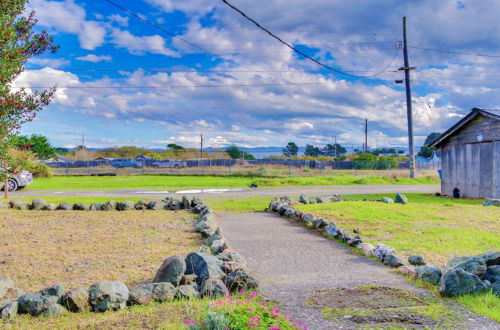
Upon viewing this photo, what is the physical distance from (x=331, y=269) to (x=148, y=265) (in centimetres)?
309

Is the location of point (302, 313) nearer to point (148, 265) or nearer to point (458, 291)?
point (458, 291)

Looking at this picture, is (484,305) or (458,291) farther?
(458,291)

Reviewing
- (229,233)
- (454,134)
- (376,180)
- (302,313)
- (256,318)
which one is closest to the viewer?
(256,318)

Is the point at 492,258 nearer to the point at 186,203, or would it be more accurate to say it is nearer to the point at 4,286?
the point at 4,286

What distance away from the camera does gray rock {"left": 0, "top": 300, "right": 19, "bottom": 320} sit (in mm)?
4844

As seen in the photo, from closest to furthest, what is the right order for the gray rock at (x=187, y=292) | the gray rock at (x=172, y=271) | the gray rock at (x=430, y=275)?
the gray rock at (x=187, y=292)
the gray rock at (x=172, y=271)
the gray rock at (x=430, y=275)

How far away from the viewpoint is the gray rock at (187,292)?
5.36 meters

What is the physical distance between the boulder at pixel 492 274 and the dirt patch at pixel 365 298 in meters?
1.26

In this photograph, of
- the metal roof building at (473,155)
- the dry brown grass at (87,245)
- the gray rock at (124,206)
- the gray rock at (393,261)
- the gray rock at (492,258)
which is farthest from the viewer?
the metal roof building at (473,155)

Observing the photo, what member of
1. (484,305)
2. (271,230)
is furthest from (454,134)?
(484,305)

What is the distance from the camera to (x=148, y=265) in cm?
730

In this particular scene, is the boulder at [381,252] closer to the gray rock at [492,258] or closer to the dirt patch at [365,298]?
the gray rock at [492,258]

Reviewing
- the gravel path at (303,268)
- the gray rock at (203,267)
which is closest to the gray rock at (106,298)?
the gray rock at (203,267)

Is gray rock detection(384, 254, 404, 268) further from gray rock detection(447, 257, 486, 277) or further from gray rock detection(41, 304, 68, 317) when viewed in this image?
gray rock detection(41, 304, 68, 317)
